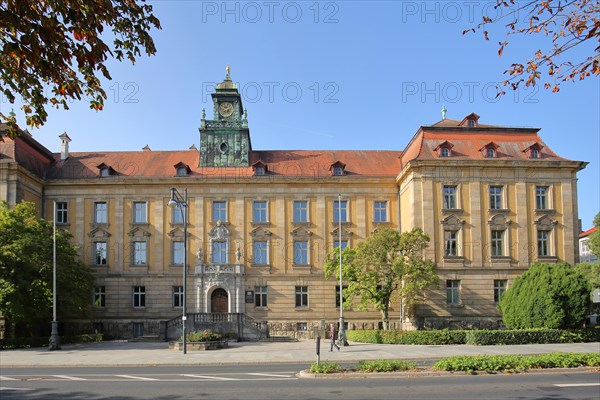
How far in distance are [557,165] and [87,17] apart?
44.0m

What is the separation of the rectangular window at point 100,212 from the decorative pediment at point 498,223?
29.9 metres

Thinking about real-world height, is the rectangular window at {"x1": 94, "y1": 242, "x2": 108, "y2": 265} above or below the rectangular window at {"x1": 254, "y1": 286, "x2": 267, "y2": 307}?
above

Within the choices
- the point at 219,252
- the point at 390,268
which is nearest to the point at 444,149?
the point at 390,268

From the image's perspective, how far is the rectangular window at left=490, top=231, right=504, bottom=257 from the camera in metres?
46.0

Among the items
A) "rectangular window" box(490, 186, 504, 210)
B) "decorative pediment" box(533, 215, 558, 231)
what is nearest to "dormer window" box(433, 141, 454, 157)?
"rectangular window" box(490, 186, 504, 210)

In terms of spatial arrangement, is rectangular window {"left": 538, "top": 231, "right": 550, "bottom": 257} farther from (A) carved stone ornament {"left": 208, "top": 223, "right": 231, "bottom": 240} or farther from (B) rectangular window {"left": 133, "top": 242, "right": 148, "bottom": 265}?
(B) rectangular window {"left": 133, "top": 242, "right": 148, "bottom": 265}

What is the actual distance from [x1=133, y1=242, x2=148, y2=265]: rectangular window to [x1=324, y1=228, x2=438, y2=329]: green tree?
16.8 metres

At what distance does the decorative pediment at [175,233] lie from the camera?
49.5 m

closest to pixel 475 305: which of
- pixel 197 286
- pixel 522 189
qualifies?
pixel 522 189

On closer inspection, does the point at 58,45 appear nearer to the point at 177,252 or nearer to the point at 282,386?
the point at 282,386

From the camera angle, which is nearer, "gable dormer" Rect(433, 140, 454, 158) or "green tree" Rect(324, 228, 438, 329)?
"green tree" Rect(324, 228, 438, 329)

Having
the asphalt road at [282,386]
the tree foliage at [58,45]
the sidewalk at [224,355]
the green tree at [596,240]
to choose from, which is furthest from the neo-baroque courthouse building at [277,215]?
the tree foliage at [58,45]

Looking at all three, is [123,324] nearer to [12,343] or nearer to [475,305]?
[12,343]

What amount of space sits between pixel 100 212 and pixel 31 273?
36.7ft
